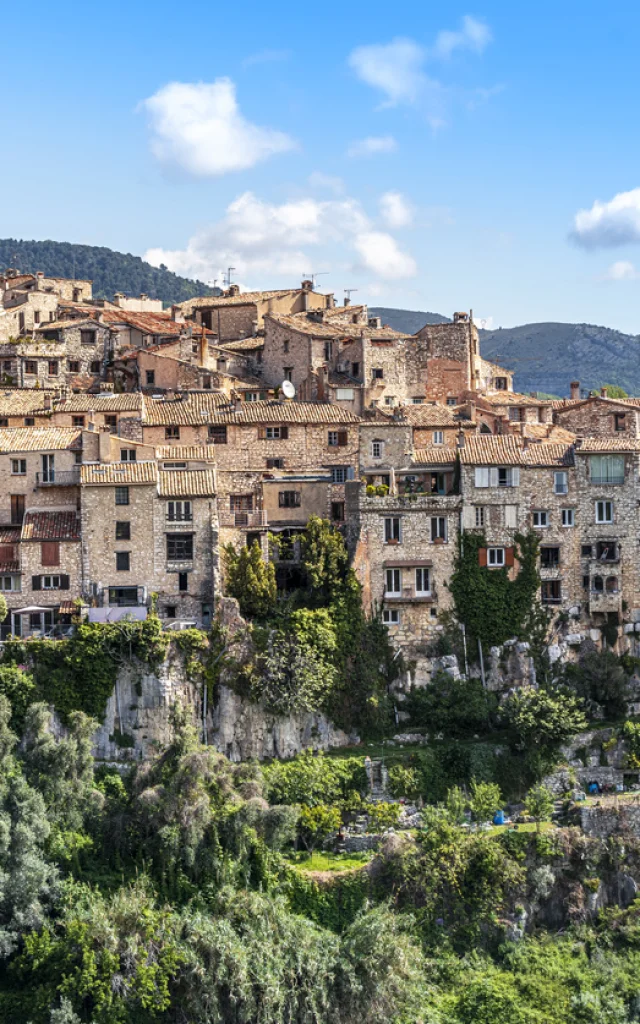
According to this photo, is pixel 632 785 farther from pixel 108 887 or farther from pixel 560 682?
pixel 108 887

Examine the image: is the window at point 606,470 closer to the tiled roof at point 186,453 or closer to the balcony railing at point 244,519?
the balcony railing at point 244,519

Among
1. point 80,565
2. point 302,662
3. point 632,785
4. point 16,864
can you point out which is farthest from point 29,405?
point 632,785

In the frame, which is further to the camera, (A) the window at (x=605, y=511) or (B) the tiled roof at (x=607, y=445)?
(A) the window at (x=605, y=511)

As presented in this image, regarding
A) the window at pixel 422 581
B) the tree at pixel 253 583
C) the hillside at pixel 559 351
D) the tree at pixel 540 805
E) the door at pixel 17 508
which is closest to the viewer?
the tree at pixel 540 805

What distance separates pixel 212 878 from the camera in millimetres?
50250

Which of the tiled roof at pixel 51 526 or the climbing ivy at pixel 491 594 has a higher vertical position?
the tiled roof at pixel 51 526

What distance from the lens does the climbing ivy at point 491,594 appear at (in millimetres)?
60500

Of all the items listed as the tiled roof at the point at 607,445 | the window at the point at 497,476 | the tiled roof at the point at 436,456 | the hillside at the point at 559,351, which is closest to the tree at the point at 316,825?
the window at the point at 497,476

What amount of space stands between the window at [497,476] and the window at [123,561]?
15244mm

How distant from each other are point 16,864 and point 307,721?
13345 millimetres

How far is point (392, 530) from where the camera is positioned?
60.8m

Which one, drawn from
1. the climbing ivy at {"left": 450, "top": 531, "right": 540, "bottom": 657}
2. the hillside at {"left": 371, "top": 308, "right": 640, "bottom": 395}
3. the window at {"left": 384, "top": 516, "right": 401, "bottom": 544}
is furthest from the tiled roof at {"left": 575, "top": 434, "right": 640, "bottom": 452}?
the hillside at {"left": 371, "top": 308, "right": 640, "bottom": 395}

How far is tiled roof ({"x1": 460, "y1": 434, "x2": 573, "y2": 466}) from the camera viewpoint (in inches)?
2422

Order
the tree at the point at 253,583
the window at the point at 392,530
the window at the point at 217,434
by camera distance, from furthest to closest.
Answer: the window at the point at 217,434 → the window at the point at 392,530 → the tree at the point at 253,583
